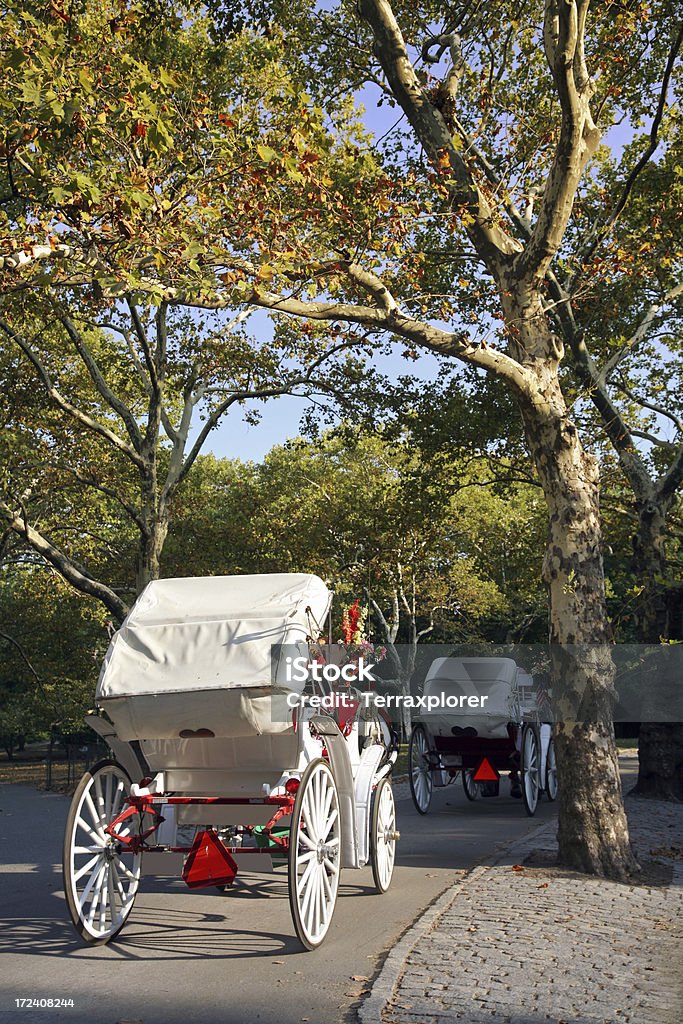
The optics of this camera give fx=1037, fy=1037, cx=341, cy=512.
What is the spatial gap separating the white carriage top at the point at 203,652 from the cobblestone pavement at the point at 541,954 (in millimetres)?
2185

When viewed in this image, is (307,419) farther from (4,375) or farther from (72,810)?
(72,810)

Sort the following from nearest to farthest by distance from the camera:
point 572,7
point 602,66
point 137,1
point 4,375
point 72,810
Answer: point 72,810 < point 572,7 < point 602,66 < point 137,1 < point 4,375

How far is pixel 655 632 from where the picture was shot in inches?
747

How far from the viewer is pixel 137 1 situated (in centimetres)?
1574

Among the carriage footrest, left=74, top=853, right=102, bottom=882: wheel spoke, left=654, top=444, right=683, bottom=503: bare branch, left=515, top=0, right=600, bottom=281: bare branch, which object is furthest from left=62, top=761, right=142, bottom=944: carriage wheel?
left=654, top=444, right=683, bottom=503: bare branch

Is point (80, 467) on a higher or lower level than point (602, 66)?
lower

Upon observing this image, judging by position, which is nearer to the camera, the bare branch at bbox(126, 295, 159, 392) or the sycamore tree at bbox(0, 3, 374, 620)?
the sycamore tree at bbox(0, 3, 374, 620)

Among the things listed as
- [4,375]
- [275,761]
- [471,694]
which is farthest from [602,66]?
[4,375]

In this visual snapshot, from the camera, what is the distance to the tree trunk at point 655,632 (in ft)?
60.7

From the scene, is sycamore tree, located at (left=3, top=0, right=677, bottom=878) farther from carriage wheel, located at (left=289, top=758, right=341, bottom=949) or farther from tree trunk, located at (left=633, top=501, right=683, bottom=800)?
tree trunk, located at (left=633, top=501, right=683, bottom=800)

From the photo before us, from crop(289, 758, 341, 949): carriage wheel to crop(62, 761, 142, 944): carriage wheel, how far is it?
1.54m

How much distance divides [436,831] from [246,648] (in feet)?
25.6

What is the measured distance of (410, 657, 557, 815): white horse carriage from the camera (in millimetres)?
16875
